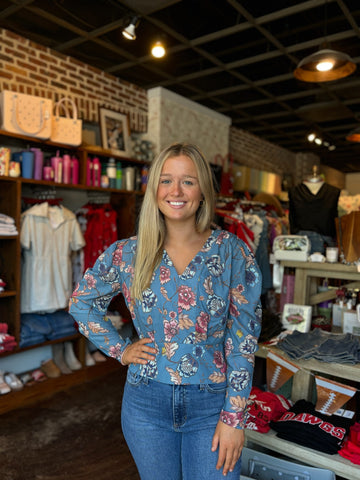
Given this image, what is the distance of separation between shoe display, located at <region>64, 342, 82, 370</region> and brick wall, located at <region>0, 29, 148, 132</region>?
2.51 meters

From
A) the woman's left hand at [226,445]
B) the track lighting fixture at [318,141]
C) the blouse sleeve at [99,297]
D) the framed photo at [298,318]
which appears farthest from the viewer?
the track lighting fixture at [318,141]

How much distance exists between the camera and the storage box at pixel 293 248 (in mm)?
2918

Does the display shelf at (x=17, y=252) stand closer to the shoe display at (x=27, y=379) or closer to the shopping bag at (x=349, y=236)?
the shoe display at (x=27, y=379)

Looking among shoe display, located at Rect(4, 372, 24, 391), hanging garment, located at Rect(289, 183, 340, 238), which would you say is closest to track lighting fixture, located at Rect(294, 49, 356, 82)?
hanging garment, located at Rect(289, 183, 340, 238)

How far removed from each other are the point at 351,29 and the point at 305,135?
3979mm

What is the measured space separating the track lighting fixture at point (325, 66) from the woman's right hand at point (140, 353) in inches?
105

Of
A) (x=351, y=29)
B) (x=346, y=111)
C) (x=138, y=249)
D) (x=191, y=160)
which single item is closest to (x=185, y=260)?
(x=138, y=249)

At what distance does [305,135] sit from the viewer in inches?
297

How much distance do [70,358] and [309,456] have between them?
2.83 m

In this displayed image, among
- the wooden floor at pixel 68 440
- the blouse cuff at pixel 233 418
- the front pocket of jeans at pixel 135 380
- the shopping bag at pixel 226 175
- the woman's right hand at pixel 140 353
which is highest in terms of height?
the shopping bag at pixel 226 175

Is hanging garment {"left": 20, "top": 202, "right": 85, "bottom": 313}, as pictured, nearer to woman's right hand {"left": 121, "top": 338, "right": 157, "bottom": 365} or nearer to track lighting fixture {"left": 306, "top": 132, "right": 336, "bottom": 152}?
woman's right hand {"left": 121, "top": 338, "right": 157, "bottom": 365}

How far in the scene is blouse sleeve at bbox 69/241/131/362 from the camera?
4.66 ft

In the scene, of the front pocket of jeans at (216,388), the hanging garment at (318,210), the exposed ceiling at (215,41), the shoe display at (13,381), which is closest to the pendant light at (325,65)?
the exposed ceiling at (215,41)

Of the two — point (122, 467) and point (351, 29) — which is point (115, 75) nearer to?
point (351, 29)
